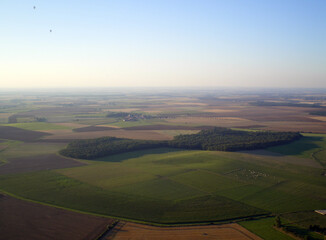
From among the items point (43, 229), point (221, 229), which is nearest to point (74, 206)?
point (43, 229)

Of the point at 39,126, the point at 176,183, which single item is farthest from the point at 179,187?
the point at 39,126

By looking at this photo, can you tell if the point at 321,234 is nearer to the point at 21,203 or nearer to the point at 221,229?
the point at 221,229

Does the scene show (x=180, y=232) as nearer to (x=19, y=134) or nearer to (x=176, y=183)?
(x=176, y=183)

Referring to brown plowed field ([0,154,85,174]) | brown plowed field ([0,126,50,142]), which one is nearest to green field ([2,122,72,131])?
brown plowed field ([0,126,50,142])

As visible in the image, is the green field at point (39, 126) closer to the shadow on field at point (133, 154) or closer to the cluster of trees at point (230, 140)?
the shadow on field at point (133, 154)

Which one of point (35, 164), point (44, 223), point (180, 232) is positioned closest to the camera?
point (180, 232)

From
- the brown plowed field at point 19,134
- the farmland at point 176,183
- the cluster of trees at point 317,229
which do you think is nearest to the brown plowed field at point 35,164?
the farmland at point 176,183
